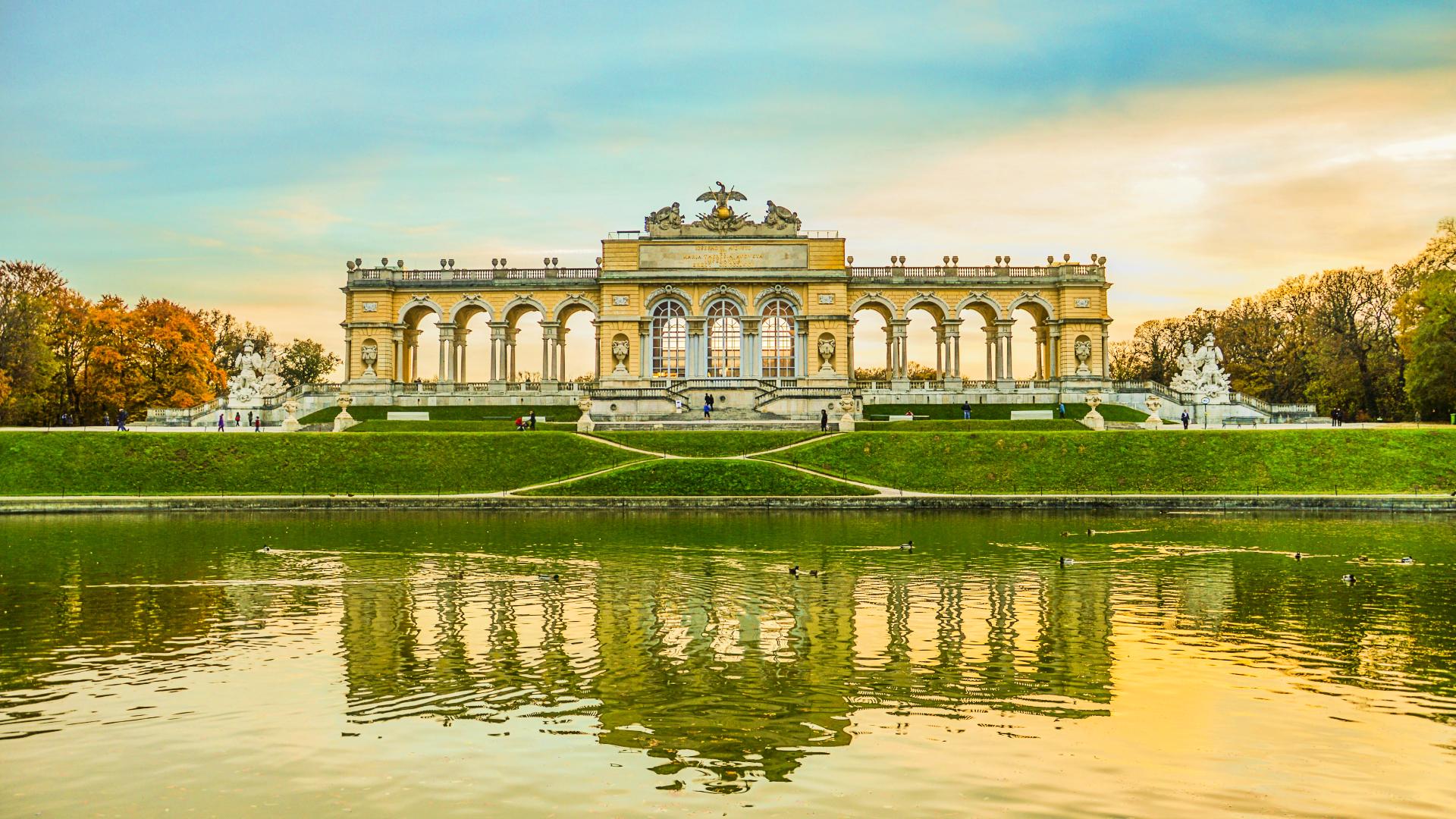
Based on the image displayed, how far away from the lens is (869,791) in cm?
918

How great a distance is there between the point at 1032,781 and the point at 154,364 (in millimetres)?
75237

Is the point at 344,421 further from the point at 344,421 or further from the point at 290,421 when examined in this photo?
the point at 290,421

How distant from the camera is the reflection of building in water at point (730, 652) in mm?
11391

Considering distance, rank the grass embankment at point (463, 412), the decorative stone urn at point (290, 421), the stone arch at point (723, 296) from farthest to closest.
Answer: the stone arch at point (723, 296) → the grass embankment at point (463, 412) → the decorative stone urn at point (290, 421)

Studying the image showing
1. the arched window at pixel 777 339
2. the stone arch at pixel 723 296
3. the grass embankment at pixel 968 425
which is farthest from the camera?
the arched window at pixel 777 339

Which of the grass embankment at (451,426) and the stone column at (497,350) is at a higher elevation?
the stone column at (497,350)

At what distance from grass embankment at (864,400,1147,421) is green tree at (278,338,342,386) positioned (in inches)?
Result: 2310

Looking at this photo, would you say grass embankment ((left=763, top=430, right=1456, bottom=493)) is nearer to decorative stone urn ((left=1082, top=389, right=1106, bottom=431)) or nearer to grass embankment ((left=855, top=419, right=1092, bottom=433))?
grass embankment ((left=855, top=419, right=1092, bottom=433))

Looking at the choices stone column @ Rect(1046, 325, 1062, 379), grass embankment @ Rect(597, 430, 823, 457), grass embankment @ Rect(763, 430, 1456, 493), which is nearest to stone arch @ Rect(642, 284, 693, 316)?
grass embankment @ Rect(597, 430, 823, 457)

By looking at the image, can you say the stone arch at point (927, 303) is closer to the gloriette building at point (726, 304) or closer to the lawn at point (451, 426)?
the gloriette building at point (726, 304)

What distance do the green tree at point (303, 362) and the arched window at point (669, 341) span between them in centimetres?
4225

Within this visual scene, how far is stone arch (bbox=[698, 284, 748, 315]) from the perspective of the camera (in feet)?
232

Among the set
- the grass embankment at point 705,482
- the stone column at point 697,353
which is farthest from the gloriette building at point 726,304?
the grass embankment at point 705,482

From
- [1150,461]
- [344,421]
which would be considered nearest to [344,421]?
[344,421]
